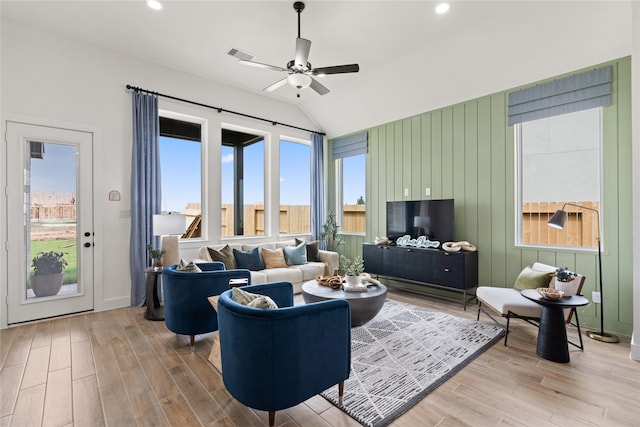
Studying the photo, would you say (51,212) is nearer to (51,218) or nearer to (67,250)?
(51,218)

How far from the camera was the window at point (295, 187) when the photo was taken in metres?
6.42

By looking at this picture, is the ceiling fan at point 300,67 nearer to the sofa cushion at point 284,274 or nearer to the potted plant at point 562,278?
the sofa cushion at point 284,274

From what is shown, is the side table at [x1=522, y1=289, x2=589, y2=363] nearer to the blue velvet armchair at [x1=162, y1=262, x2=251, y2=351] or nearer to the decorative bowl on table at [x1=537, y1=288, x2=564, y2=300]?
the decorative bowl on table at [x1=537, y1=288, x2=564, y2=300]

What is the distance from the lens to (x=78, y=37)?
12.9 ft

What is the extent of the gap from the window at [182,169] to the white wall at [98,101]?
0.36 metres

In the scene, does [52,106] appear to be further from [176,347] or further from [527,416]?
[527,416]

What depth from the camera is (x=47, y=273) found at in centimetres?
384

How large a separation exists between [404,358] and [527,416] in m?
0.97

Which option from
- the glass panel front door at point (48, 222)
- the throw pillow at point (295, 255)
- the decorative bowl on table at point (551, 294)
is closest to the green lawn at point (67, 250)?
the glass panel front door at point (48, 222)

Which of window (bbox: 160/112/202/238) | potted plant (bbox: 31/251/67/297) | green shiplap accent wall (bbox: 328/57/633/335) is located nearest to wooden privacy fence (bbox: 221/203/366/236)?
green shiplap accent wall (bbox: 328/57/633/335)

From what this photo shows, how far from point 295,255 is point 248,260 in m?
0.86

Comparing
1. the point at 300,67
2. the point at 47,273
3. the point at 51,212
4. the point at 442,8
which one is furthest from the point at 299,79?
the point at 47,273

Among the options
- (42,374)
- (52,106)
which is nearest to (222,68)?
(52,106)

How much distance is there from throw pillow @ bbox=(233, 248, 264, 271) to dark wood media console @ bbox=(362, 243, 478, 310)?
1956 millimetres
